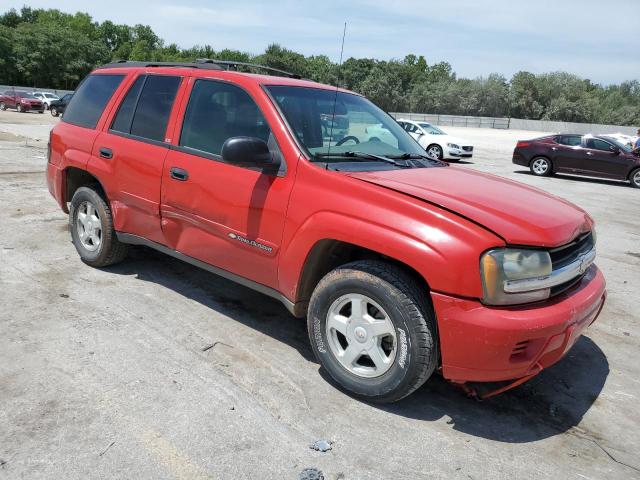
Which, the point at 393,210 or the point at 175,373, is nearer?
the point at 393,210

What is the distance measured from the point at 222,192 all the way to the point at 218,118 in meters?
0.60

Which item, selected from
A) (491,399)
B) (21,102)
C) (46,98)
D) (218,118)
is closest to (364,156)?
(218,118)

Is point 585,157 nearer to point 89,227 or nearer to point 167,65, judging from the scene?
point 167,65

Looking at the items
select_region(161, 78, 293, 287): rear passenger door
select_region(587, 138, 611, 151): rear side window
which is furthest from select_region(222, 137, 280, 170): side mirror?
select_region(587, 138, 611, 151): rear side window

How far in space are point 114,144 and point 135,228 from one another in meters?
0.73

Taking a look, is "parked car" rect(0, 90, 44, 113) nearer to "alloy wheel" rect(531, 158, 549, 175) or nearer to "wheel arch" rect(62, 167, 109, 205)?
"alloy wheel" rect(531, 158, 549, 175)

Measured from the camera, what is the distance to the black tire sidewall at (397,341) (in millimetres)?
2846

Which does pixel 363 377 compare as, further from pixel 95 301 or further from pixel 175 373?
pixel 95 301

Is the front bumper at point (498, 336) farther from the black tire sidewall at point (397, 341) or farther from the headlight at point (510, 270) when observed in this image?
the black tire sidewall at point (397, 341)

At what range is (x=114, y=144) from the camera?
4512 millimetres

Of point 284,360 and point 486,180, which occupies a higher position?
point 486,180

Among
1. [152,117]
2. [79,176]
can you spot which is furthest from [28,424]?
[79,176]

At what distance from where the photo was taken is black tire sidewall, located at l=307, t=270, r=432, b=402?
2846 millimetres

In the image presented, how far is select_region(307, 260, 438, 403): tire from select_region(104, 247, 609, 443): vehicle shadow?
8.2 inches
